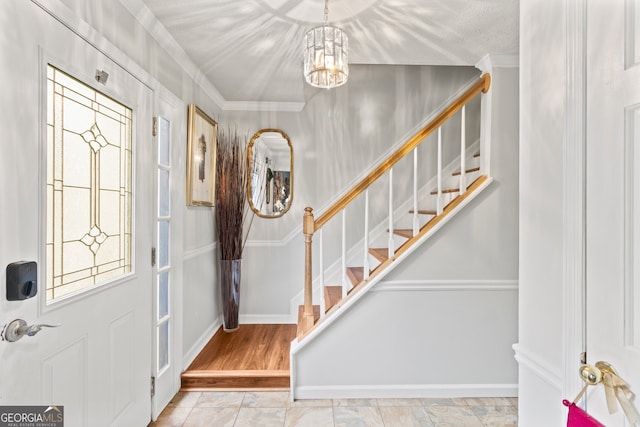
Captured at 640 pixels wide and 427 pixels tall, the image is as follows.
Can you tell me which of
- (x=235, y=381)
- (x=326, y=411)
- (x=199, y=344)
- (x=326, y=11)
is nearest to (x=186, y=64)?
(x=326, y=11)

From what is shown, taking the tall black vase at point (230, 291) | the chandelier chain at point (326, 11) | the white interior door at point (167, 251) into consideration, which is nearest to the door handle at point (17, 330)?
the white interior door at point (167, 251)

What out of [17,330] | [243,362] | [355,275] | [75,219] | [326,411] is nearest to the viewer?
[17,330]

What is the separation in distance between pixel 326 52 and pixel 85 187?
51.1 inches

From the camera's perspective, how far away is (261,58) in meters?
2.48

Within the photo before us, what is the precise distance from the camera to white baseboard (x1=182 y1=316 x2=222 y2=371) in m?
2.52

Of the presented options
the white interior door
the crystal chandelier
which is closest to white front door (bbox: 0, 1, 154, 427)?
the white interior door

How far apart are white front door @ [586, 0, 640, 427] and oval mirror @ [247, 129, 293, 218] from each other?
9.42 ft

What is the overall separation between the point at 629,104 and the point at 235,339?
3.09 meters

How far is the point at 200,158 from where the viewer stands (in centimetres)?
273

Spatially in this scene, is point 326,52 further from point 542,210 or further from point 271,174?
point 271,174

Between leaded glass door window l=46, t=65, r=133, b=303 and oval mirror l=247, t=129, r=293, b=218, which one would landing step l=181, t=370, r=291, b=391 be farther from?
oval mirror l=247, t=129, r=293, b=218

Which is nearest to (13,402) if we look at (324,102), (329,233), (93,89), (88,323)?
(88,323)

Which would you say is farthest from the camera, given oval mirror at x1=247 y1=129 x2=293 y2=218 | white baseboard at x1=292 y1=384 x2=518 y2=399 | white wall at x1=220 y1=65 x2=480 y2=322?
oval mirror at x1=247 y1=129 x2=293 y2=218

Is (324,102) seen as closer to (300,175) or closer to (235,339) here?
(300,175)
